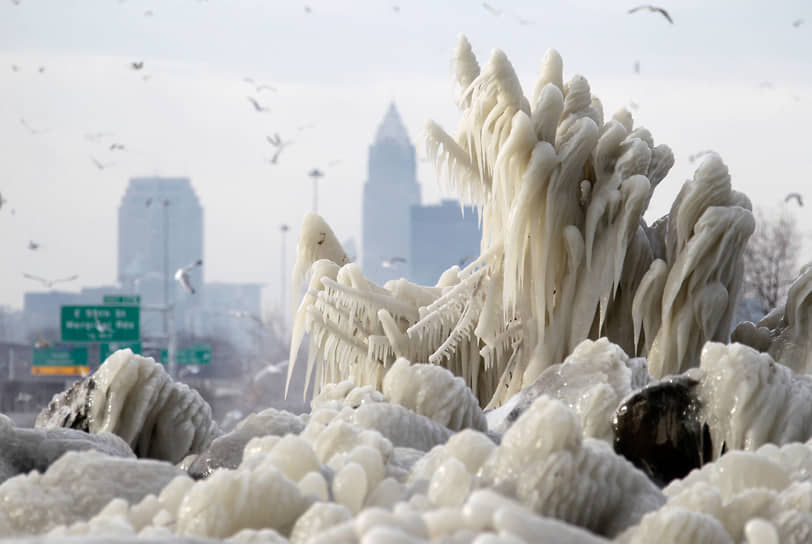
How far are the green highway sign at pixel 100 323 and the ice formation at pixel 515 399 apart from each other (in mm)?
22658

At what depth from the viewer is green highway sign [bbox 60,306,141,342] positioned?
32.1 meters

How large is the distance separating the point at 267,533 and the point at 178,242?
134 metres

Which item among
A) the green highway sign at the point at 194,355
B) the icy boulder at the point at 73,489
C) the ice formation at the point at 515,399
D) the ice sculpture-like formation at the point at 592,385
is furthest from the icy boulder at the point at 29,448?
the green highway sign at the point at 194,355

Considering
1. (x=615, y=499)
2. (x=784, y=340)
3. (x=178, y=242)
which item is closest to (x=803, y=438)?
(x=615, y=499)

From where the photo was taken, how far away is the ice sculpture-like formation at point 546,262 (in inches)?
344

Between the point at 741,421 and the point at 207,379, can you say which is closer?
the point at 741,421

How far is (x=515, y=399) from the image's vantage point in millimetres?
6406

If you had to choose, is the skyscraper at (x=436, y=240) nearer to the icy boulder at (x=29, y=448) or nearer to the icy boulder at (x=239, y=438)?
the icy boulder at (x=239, y=438)

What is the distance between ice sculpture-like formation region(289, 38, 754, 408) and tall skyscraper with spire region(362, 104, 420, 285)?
116 m

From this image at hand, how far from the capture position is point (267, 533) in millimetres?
2932

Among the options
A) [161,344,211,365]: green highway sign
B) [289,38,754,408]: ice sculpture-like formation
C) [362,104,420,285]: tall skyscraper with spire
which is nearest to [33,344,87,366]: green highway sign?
[161,344,211,365]: green highway sign

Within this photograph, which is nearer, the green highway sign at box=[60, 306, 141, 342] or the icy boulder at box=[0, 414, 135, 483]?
the icy boulder at box=[0, 414, 135, 483]

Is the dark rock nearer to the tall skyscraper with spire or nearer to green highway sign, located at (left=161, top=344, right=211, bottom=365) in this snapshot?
green highway sign, located at (left=161, top=344, right=211, bottom=365)

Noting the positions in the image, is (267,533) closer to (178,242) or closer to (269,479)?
(269,479)
